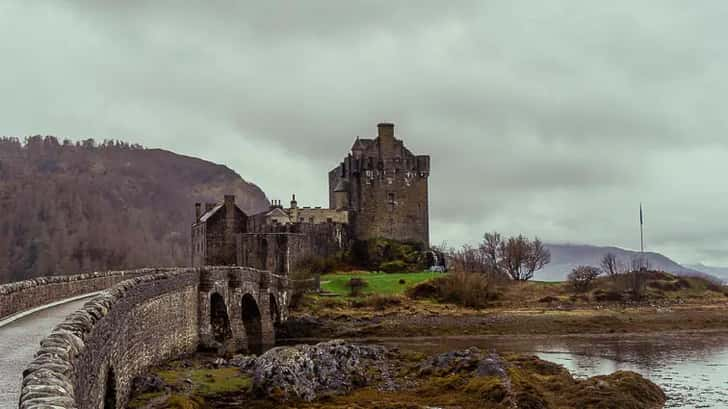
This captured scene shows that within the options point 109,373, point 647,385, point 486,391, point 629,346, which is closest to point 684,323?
point 629,346

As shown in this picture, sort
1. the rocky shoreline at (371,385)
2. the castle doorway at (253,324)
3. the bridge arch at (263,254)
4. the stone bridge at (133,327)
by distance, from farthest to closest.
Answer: the bridge arch at (263,254) < the castle doorway at (253,324) < the rocky shoreline at (371,385) < the stone bridge at (133,327)

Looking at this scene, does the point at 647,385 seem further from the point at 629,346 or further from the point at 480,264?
the point at 480,264

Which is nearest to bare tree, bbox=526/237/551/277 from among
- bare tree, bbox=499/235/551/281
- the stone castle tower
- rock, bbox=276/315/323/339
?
bare tree, bbox=499/235/551/281

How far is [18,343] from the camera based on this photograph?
1619 centimetres

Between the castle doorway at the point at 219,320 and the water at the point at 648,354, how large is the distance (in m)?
10.7

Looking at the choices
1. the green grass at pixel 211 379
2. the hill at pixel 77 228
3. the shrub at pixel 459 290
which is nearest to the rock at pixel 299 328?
the shrub at pixel 459 290

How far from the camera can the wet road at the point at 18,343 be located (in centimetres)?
1195

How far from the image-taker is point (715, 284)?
76688 millimetres

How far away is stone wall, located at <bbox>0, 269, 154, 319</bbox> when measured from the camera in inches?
844

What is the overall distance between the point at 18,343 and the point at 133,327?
6282 mm

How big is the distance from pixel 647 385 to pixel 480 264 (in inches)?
2115

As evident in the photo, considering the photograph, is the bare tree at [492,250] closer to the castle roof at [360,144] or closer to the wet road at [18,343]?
the castle roof at [360,144]

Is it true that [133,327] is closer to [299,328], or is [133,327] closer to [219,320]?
[219,320]

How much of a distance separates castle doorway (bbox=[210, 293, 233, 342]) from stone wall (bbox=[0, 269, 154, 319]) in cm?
461
